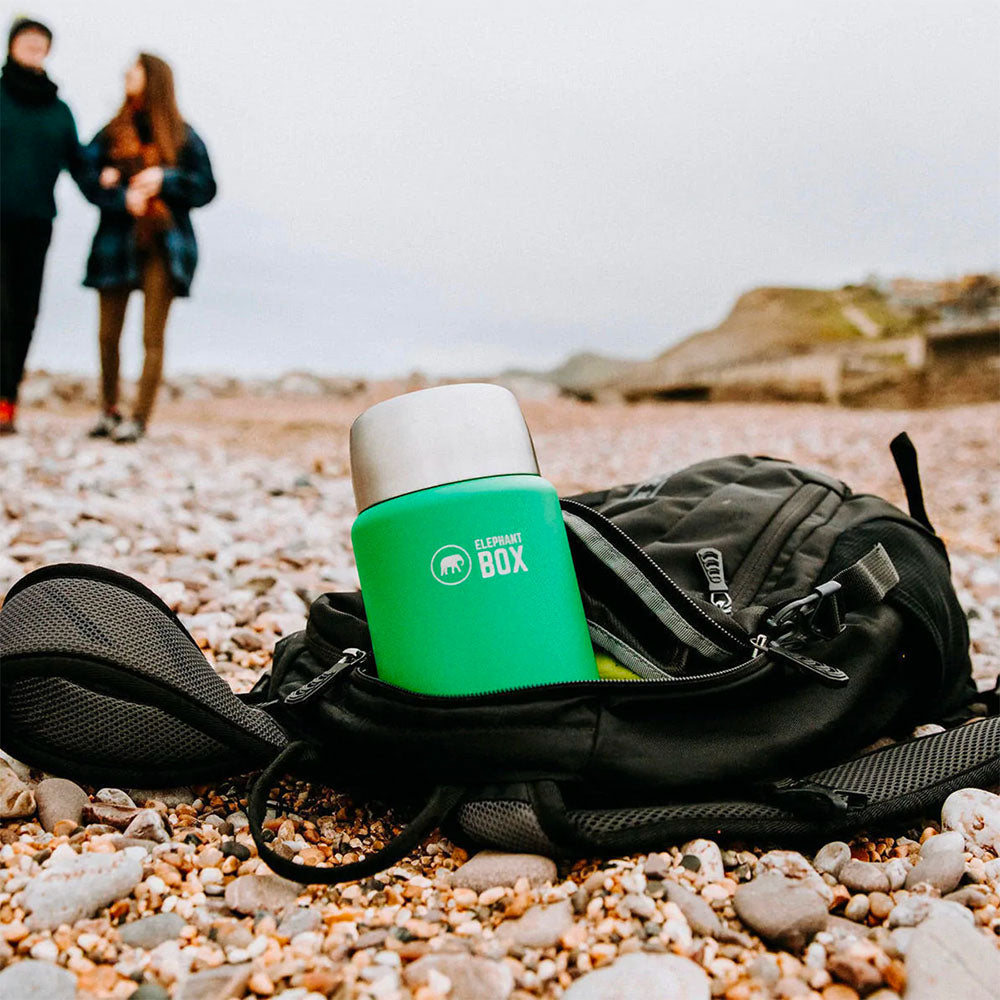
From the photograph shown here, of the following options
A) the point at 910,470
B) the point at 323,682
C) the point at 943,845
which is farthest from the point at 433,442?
the point at 910,470

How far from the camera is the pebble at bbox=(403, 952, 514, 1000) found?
1313 millimetres

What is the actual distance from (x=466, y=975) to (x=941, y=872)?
0.88 meters

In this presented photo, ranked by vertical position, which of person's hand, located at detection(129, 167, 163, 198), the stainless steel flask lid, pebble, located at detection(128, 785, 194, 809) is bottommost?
pebble, located at detection(128, 785, 194, 809)

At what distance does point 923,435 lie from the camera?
1031 centimetres

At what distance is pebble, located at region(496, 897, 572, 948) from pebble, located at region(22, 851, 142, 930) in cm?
65

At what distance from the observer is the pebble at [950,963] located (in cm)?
131

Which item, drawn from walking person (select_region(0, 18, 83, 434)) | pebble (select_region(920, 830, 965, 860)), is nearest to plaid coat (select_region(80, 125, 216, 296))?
walking person (select_region(0, 18, 83, 434))

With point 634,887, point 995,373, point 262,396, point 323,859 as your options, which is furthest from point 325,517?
point 995,373

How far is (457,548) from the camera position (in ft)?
5.64

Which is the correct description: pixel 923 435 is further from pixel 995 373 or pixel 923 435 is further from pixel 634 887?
pixel 634 887

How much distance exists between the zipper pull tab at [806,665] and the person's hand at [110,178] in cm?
569

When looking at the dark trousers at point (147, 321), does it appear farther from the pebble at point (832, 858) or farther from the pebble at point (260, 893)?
the pebble at point (832, 858)

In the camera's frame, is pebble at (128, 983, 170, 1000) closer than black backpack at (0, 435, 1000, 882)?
Yes

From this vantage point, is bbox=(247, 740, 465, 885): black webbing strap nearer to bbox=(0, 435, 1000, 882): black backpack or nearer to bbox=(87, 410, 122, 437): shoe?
bbox=(0, 435, 1000, 882): black backpack
